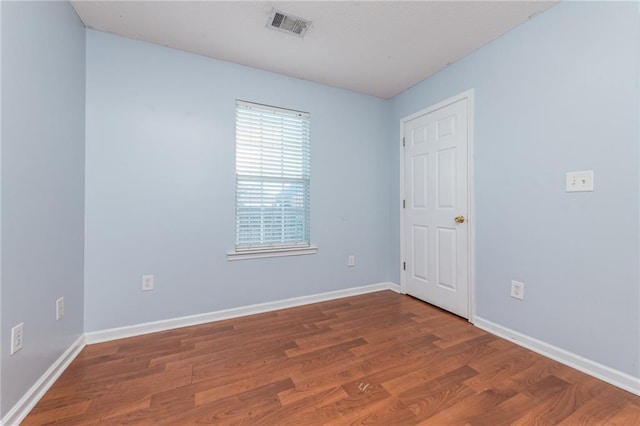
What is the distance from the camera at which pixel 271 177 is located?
266 centimetres

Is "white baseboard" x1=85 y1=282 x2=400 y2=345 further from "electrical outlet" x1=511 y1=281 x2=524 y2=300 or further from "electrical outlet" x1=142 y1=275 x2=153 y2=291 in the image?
"electrical outlet" x1=511 y1=281 x2=524 y2=300

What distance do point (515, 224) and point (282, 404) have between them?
204 cm

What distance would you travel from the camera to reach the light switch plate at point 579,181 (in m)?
1.63

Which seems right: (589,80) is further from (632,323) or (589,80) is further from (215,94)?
(215,94)

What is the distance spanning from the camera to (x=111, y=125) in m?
2.07

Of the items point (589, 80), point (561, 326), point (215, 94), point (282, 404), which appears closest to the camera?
point (282, 404)

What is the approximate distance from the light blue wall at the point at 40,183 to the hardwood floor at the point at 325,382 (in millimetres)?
313

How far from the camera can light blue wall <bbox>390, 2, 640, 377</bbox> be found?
1.50 m

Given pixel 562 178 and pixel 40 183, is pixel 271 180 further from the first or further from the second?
pixel 562 178

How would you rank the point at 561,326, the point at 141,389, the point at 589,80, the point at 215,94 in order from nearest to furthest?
the point at 141,389 < the point at 589,80 < the point at 561,326 < the point at 215,94

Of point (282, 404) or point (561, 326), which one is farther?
point (561, 326)

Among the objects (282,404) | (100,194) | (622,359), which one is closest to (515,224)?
(622,359)

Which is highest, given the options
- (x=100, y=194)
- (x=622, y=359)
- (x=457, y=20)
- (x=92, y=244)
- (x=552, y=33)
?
(x=457, y=20)

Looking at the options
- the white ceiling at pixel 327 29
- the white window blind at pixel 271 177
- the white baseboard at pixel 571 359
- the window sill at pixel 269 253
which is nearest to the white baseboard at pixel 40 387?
the window sill at pixel 269 253
